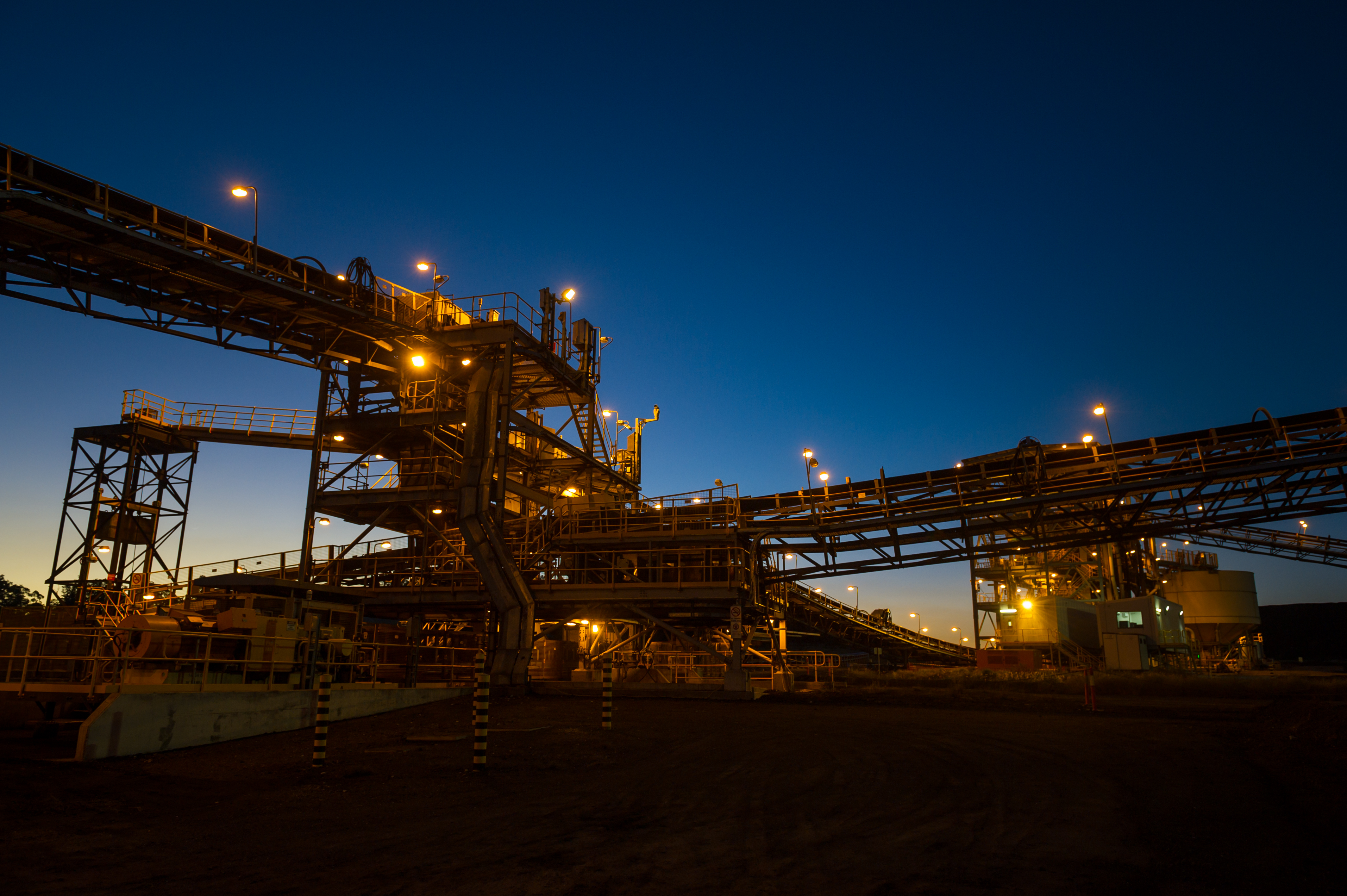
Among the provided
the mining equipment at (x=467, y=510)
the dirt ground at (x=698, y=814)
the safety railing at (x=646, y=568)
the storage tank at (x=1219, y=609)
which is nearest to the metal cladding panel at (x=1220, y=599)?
the storage tank at (x=1219, y=609)

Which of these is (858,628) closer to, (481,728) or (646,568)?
(646,568)

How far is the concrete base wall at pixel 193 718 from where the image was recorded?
12.6 m

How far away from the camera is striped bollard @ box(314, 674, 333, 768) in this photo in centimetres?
1155

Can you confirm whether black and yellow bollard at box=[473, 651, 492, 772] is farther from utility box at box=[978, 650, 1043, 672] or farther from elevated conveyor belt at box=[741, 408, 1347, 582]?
utility box at box=[978, 650, 1043, 672]

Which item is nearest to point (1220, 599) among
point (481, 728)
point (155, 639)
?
point (481, 728)

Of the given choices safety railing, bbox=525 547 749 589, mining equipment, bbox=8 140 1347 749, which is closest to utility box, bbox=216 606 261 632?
mining equipment, bbox=8 140 1347 749

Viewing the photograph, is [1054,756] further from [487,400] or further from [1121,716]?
[487,400]

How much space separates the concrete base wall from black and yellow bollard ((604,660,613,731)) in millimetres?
6884

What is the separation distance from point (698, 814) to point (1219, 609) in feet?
173

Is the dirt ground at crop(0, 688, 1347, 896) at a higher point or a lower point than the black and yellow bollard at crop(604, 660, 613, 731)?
lower

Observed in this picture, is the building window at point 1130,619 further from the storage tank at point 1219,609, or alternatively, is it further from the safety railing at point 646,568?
the safety railing at point 646,568

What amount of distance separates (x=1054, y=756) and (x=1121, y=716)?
26.7 feet

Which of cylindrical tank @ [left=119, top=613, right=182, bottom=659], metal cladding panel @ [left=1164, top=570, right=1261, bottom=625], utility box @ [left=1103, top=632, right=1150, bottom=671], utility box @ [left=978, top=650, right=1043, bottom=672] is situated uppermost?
metal cladding panel @ [left=1164, top=570, right=1261, bottom=625]

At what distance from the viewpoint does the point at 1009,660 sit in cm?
4212
